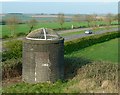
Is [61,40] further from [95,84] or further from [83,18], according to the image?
[83,18]

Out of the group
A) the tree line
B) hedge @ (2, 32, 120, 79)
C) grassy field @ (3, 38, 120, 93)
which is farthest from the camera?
the tree line

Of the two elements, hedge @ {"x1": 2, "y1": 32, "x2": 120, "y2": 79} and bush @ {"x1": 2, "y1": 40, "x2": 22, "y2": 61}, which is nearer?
hedge @ {"x1": 2, "y1": 32, "x2": 120, "y2": 79}

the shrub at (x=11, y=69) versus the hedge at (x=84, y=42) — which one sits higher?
the shrub at (x=11, y=69)

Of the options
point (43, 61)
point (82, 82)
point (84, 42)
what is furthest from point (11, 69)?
point (84, 42)

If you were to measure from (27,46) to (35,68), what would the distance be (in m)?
1.06

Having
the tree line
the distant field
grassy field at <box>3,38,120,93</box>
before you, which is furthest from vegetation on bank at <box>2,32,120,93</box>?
the tree line

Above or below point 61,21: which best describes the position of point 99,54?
below

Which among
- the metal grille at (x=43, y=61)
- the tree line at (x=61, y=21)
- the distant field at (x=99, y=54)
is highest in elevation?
the metal grille at (x=43, y=61)

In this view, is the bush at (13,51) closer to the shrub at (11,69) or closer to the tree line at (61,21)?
the shrub at (11,69)

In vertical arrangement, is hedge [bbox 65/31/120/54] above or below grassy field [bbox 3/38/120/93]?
below

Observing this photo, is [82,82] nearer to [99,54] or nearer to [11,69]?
[11,69]

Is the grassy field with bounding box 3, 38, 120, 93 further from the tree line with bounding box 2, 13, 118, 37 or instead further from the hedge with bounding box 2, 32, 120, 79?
the tree line with bounding box 2, 13, 118, 37

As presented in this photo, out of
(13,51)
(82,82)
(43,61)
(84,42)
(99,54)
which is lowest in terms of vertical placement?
(99,54)

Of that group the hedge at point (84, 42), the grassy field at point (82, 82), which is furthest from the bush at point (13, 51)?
the hedge at point (84, 42)
